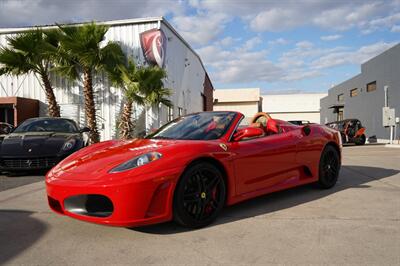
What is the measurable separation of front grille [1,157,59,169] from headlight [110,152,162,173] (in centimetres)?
456

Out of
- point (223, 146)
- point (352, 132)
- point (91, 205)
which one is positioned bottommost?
point (91, 205)

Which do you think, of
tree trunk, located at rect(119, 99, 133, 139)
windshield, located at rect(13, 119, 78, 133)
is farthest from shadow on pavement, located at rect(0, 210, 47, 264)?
tree trunk, located at rect(119, 99, 133, 139)

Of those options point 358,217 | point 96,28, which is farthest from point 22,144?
point 96,28

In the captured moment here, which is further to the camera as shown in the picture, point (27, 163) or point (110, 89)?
point (110, 89)

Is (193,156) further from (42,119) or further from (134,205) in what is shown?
(42,119)

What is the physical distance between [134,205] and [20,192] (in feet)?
11.4

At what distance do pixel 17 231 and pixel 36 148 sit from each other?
13.6ft

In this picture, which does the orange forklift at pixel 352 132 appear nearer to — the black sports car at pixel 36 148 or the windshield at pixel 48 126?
the windshield at pixel 48 126

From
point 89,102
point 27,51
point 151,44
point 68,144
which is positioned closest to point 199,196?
point 68,144

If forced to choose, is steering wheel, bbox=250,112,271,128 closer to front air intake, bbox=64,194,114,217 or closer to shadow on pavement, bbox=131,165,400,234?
shadow on pavement, bbox=131,165,400,234

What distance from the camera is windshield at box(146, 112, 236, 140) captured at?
432cm

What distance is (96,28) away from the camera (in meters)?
15.1

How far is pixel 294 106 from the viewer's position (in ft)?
198

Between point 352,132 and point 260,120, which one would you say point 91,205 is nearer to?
point 260,120
